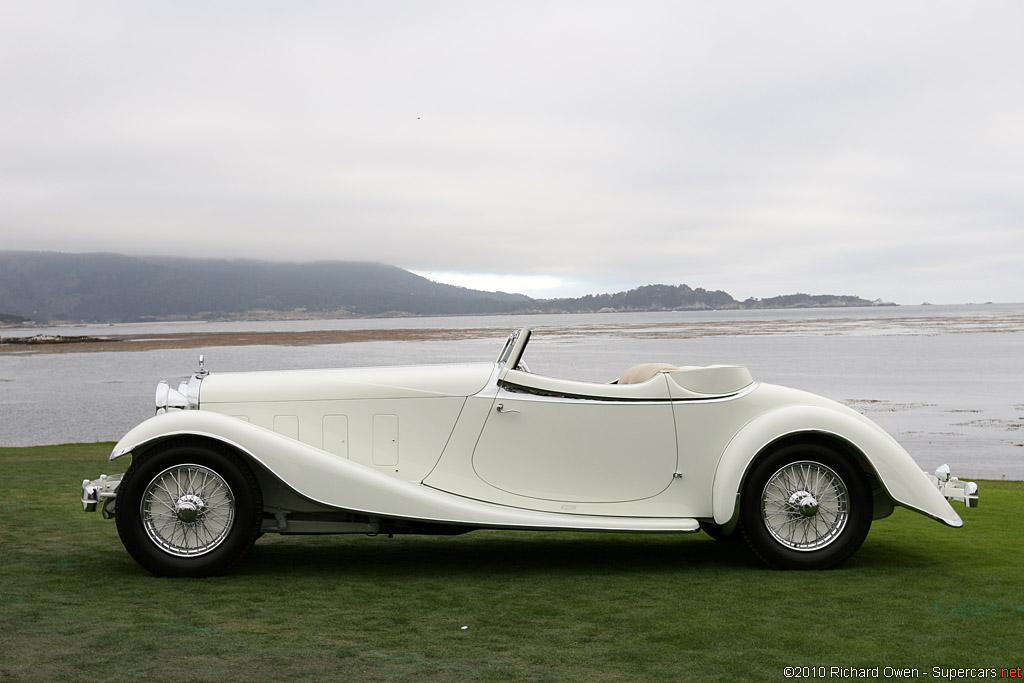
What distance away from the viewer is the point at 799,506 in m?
6.32

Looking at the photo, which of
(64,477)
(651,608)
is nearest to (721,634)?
(651,608)

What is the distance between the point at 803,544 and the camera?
6371 mm

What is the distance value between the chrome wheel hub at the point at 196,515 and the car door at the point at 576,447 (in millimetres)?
1752

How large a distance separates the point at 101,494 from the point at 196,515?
0.74 meters

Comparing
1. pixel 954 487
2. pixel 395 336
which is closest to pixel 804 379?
pixel 954 487

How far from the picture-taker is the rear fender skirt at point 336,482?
608 centimetres

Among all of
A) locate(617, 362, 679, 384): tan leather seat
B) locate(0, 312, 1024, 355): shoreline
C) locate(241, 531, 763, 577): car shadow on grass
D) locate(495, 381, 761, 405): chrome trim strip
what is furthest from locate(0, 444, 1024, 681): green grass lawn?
locate(0, 312, 1024, 355): shoreline

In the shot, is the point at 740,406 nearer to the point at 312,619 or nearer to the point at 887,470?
the point at 887,470

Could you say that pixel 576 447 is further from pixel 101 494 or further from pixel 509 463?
pixel 101 494

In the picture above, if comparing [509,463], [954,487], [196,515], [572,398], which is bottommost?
[196,515]

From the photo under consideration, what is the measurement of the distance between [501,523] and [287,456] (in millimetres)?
1507

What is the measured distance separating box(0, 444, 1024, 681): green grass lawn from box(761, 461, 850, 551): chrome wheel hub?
0.27 m

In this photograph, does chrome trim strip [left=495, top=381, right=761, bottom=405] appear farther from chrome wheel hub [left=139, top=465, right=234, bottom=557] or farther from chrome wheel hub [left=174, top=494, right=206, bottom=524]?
chrome wheel hub [left=174, top=494, right=206, bottom=524]

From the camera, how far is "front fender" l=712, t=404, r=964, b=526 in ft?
20.6
